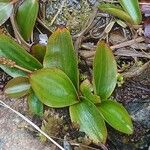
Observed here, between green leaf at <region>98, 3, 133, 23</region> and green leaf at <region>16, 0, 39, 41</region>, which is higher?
green leaf at <region>16, 0, 39, 41</region>

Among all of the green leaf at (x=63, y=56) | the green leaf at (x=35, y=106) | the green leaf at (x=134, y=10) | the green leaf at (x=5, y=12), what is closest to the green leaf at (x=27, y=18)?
the green leaf at (x=5, y=12)

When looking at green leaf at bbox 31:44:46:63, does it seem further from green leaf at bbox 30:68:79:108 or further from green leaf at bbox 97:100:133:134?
green leaf at bbox 97:100:133:134

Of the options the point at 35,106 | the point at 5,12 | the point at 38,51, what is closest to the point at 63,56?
the point at 38,51

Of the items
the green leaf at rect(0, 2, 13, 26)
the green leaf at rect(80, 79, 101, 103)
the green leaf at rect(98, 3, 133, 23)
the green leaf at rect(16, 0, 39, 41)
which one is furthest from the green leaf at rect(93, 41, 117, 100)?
the green leaf at rect(0, 2, 13, 26)

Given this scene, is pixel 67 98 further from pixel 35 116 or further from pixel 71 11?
pixel 71 11

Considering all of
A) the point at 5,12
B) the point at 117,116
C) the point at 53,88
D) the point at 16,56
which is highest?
the point at 5,12

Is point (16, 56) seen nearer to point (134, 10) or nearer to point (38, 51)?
point (38, 51)
